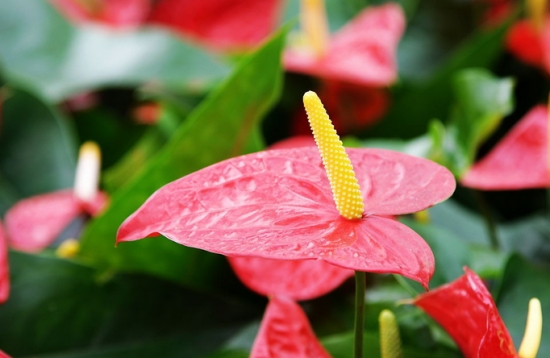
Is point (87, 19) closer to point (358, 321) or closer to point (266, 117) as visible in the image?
point (266, 117)

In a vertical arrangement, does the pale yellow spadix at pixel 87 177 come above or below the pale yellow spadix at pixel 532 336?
below

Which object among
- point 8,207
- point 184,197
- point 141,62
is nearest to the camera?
point 184,197

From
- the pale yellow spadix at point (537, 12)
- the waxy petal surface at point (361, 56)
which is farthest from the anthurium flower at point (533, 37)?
the waxy petal surface at point (361, 56)

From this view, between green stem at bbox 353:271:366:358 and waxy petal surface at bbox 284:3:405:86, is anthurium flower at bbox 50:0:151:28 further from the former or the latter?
green stem at bbox 353:271:366:358

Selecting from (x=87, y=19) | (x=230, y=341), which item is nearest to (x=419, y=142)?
(x=230, y=341)

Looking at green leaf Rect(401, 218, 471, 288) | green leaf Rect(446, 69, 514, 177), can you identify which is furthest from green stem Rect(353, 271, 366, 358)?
green leaf Rect(446, 69, 514, 177)

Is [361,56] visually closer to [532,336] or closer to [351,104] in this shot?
[351,104]

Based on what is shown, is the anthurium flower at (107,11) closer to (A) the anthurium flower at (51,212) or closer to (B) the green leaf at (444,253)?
(A) the anthurium flower at (51,212)
